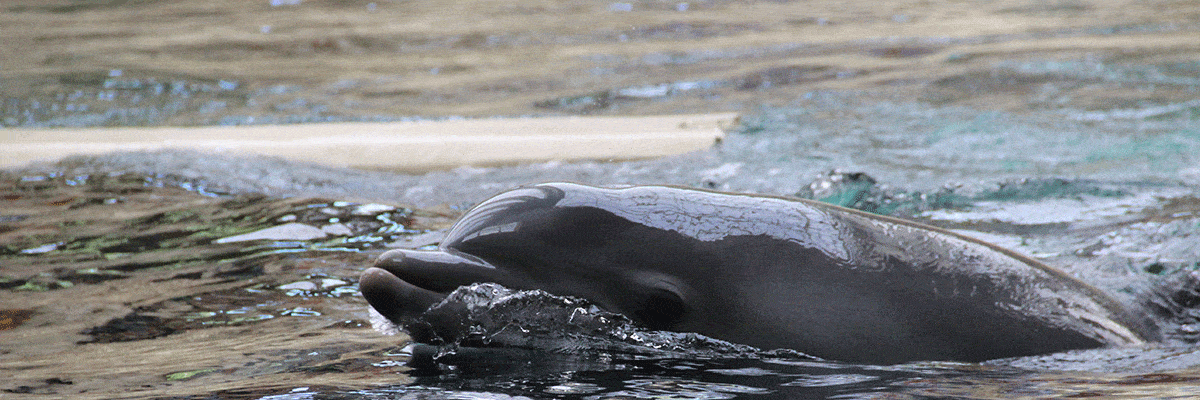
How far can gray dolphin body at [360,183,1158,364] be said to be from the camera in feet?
8.09

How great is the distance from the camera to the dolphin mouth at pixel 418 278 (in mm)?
2414

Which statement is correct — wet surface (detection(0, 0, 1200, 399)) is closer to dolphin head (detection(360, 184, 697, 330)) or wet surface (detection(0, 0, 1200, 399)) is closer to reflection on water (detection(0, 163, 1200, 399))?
reflection on water (detection(0, 163, 1200, 399))

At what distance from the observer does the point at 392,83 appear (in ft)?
35.4

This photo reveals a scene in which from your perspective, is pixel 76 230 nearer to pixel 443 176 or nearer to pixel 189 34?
pixel 443 176

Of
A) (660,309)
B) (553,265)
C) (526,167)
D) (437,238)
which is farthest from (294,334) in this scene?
(526,167)

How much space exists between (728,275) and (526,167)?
145 inches

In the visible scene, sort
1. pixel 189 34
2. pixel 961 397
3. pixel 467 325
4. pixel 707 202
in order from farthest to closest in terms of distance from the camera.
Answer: pixel 189 34 < pixel 707 202 < pixel 467 325 < pixel 961 397

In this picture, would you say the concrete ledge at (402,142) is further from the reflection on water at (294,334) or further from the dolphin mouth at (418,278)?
the dolphin mouth at (418,278)

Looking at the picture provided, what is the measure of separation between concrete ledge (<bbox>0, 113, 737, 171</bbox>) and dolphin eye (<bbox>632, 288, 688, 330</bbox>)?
12.5 ft

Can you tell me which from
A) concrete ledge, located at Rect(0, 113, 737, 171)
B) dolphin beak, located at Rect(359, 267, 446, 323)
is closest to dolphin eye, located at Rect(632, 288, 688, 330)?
dolphin beak, located at Rect(359, 267, 446, 323)

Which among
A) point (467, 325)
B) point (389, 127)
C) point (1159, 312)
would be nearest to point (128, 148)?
point (389, 127)

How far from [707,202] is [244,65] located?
9562 millimetres

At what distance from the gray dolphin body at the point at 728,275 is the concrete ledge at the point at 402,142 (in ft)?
12.2

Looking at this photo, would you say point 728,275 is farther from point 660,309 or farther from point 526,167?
A: point 526,167
